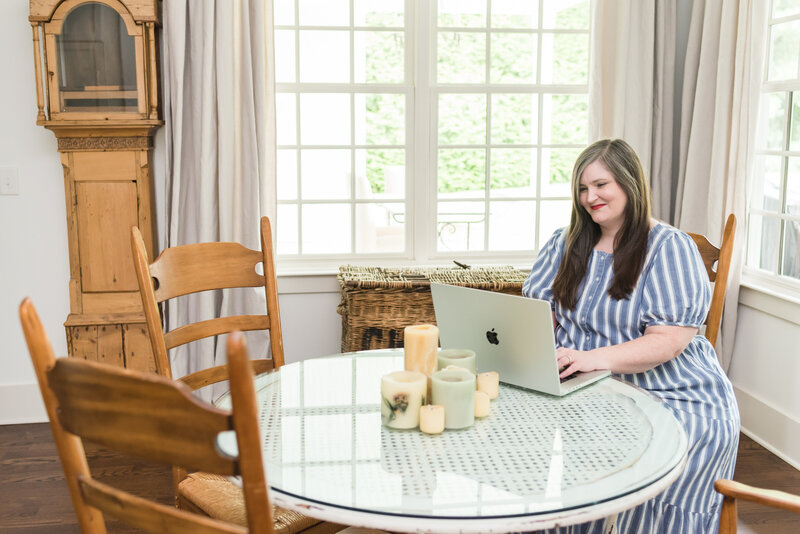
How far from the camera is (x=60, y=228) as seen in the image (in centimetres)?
331

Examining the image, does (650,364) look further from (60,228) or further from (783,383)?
(60,228)

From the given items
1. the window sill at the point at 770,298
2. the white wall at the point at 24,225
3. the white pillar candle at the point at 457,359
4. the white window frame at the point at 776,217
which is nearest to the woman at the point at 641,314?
the white pillar candle at the point at 457,359

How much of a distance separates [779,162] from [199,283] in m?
2.41

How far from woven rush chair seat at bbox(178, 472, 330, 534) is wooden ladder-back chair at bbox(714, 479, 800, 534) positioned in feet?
2.59

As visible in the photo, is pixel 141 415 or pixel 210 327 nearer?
pixel 141 415

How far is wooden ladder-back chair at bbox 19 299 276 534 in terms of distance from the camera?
0.83m

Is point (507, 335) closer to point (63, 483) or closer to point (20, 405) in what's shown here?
point (63, 483)

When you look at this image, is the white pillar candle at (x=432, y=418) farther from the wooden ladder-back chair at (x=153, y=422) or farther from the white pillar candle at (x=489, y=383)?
the wooden ladder-back chair at (x=153, y=422)

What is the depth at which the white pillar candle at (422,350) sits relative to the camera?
4.88 ft

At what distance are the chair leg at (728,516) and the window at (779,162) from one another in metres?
1.96

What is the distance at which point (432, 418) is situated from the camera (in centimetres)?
135

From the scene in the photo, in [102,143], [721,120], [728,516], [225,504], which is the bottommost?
[225,504]

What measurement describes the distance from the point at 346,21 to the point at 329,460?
256 centimetres

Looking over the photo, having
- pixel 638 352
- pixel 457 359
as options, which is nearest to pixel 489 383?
pixel 457 359
